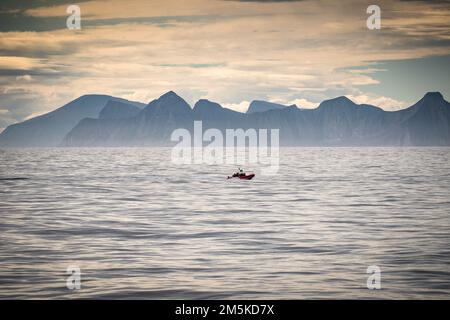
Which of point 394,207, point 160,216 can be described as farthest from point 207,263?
point 394,207

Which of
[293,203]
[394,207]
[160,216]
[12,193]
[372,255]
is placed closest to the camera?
[372,255]

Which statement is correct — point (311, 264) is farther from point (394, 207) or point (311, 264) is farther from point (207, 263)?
point (394, 207)

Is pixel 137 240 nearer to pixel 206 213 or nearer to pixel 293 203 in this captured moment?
pixel 206 213

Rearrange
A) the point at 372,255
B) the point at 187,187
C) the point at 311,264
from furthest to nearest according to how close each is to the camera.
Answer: the point at 187,187
the point at 372,255
the point at 311,264

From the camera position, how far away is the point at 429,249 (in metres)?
27.8

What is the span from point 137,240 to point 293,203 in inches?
969

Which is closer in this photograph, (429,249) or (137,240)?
(429,249)

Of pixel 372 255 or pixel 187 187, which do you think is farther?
→ pixel 187 187
